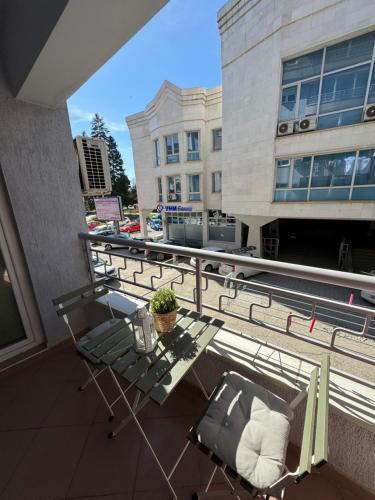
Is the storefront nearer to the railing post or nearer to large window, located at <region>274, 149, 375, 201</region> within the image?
large window, located at <region>274, 149, 375, 201</region>

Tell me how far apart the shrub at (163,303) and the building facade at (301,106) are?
8262mm

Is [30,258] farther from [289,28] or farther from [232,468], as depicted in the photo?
[289,28]

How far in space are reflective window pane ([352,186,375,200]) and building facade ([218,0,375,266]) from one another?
0.08 ft

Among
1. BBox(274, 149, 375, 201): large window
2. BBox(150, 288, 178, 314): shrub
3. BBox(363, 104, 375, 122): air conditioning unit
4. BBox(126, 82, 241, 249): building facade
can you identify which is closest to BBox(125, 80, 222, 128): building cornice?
BBox(126, 82, 241, 249): building facade

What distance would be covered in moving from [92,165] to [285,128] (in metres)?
8.16

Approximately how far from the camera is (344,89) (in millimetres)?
6730

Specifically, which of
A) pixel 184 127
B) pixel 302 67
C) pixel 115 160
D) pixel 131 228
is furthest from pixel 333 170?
pixel 115 160

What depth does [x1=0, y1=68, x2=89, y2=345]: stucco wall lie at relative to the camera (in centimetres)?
164

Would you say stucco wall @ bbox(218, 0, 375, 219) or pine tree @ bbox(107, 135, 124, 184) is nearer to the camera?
stucco wall @ bbox(218, 0, 375, 219)

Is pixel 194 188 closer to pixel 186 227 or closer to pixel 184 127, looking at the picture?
pixel 186 227

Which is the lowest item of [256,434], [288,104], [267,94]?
[256,434]

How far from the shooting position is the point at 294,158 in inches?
314

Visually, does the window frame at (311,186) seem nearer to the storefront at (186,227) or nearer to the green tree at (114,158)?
the storefront at (186,227)

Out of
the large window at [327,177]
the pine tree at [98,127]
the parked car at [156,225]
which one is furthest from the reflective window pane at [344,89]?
the pine tree at [98,127]
